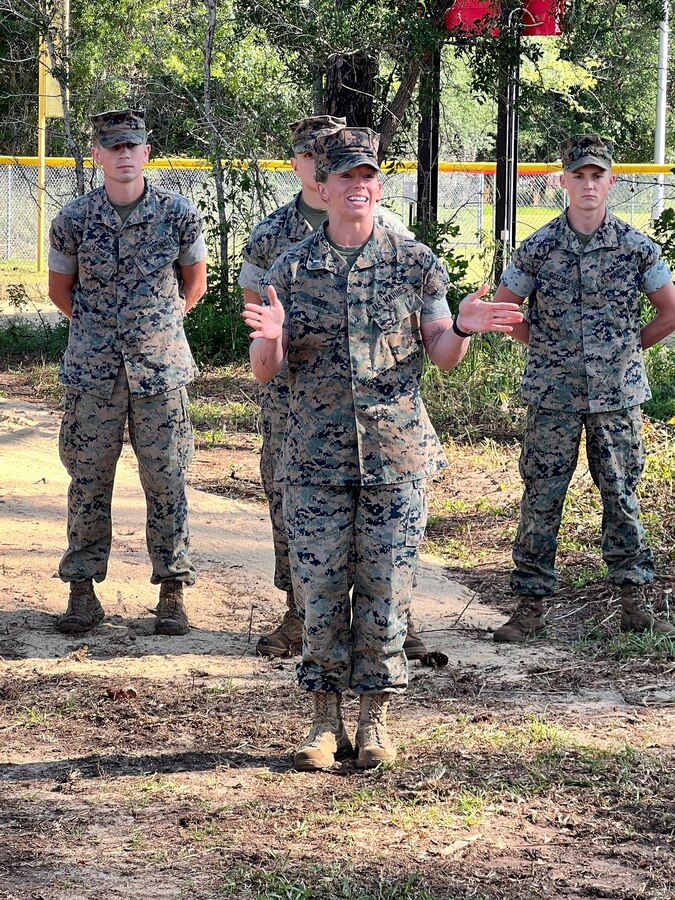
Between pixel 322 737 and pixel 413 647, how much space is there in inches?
49.1

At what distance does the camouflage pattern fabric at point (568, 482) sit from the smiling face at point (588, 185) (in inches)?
33.7

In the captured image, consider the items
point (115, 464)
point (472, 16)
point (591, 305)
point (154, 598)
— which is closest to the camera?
point (591, 305)

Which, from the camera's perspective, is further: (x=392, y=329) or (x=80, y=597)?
(x=80, y=597)

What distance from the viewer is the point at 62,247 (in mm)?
5422

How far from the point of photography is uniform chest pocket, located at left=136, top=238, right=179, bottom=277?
541cm

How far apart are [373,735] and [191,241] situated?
2391 millimetres

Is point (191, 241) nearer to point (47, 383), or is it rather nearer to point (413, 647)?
point (413, 647)

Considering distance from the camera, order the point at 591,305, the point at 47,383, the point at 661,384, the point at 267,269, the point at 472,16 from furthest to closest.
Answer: the point at 47,383, the point at 661,384, the point at 472,16, the point at 591,305, the point at 267,269

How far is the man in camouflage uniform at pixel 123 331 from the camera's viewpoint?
5387 millimetres

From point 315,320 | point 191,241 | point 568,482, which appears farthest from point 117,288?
point 568,482

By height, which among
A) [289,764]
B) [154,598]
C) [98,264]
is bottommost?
[289,764]

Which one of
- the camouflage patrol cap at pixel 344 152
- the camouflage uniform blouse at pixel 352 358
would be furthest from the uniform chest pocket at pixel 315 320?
the camouflage patrol cap at pixel 344 152

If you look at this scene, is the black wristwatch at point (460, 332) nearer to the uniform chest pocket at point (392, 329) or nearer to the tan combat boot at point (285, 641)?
the uniform chest pocket at point (392, 329)

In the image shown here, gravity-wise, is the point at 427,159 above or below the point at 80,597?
above
